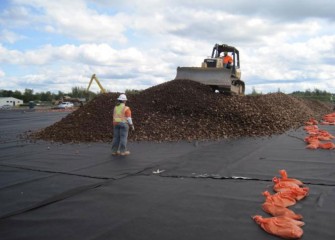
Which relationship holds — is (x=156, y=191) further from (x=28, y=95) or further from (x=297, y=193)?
(x=28, y=95)

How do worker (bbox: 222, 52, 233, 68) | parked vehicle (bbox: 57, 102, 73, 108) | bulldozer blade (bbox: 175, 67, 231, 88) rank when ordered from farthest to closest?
1. parked vehicle (bbox: 57, 102, 73, 108)
2. worker (bbox: 222, 52, 233, 68)
3. bulldozer blade (bbox: 175, 67, 231, 88)

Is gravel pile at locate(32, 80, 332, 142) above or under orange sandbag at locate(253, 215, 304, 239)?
above

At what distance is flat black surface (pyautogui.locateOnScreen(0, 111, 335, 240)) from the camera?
396 cm

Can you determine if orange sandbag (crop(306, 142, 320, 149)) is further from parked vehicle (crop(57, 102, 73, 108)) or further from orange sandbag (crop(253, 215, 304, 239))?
parked vehicle (crop(57, 102, 73, 108))

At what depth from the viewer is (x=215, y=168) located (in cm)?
703

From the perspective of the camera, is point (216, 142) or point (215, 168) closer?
point (215, 168)

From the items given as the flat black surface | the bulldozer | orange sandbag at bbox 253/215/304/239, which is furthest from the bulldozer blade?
orange sandbag at bbox 253/215/304/239

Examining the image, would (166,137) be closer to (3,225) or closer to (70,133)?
(70,133)

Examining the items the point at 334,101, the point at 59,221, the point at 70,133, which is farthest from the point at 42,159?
the point at 334,101

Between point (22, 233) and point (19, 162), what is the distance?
4891 millimetres

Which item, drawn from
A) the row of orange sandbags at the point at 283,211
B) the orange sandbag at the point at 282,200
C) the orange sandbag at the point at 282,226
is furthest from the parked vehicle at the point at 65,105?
the orange sandbag at the point at 282,226

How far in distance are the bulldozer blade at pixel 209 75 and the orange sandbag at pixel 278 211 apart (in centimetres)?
1108

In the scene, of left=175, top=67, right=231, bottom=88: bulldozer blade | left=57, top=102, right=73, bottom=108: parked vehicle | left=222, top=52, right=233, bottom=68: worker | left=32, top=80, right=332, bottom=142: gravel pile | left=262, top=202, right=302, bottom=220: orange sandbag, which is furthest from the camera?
left=57, top=102, right=73, bottom=108: parked vehicle

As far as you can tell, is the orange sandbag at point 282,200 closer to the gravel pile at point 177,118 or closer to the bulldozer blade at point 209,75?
the gravel pile at point 177,118
